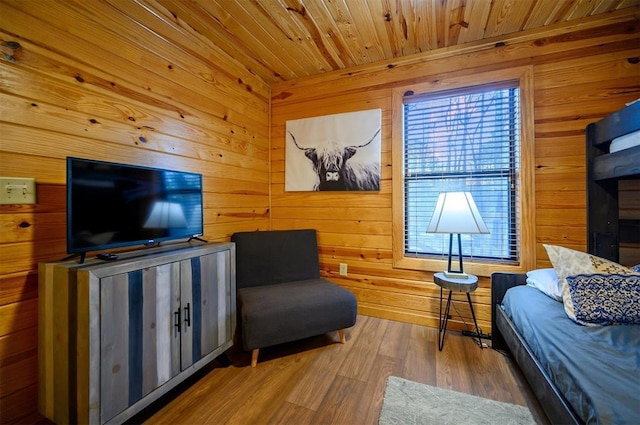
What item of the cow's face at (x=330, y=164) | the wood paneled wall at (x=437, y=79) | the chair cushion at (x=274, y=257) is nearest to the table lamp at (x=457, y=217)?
the wood paneled wall at (x=437, y=79)

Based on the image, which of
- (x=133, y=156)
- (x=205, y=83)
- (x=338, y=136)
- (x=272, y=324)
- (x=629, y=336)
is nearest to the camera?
(x=629, y=336)

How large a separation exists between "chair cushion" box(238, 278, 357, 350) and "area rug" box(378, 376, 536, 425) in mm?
567

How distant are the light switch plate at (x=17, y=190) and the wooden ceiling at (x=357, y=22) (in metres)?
1.31

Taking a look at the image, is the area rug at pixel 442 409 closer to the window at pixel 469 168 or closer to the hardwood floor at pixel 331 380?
the hardwood floor at pixel 331 380

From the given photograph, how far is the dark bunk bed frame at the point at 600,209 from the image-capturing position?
1.39 metres

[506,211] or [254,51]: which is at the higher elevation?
[254,51]

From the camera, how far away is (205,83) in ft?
6.84

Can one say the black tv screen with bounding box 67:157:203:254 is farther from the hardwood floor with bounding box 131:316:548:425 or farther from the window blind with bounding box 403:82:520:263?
the window blind with bounding box 403:82:520:263

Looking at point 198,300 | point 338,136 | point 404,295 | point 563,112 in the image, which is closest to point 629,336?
point 404,295

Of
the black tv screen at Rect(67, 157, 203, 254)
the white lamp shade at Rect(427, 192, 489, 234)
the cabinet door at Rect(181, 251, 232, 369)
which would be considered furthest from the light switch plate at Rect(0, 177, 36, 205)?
the white lamp shade at Rect(427, 192, 489, 234)

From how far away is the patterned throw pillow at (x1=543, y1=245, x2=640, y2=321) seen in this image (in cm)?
136

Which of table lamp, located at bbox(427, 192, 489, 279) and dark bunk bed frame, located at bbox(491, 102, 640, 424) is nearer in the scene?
dark bunk bed frame, located at bbox(491, 102, 640, 424)

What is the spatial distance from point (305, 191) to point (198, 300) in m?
1.51

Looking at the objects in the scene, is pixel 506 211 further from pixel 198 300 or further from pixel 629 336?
pixel 198 300
